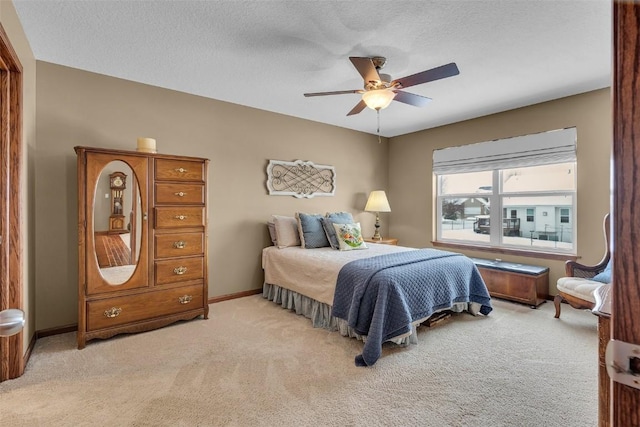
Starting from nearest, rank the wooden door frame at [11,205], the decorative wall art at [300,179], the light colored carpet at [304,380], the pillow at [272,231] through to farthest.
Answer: the light colored carpet at [304,380] → the wooden door frame at [11,205] → the pillow at [272,231] → the decorative wall art at [300,179]

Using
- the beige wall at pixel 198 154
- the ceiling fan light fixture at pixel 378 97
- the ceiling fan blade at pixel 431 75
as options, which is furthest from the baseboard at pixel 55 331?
the ceiling fan blade at pixel 431 75

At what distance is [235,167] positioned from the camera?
3990 mm

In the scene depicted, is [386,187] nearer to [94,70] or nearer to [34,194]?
[94,70]

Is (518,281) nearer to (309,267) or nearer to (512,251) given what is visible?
(512,251)

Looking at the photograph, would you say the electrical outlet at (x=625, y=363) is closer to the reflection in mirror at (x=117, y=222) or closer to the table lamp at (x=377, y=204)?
the reflection in mirror at (x=117, y=222)

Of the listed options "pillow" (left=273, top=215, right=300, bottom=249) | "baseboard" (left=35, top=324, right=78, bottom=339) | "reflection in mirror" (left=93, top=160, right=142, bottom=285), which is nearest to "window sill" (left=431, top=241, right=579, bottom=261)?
"pillow" (left=273, top=215, right=300, bottom=249)

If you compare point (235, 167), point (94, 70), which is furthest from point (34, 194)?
point (235, 167)

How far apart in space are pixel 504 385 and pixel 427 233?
325cm

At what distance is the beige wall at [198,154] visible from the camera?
285cm

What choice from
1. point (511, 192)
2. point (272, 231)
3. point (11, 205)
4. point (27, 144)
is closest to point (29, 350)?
point (11, 205)

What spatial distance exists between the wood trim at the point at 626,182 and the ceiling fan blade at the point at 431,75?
6.07 ft

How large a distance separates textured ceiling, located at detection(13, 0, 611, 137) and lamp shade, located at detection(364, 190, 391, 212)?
1.93 metres

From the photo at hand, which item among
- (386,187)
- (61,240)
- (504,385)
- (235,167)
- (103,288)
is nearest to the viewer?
(504,385)

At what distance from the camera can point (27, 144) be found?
96.6 inches
